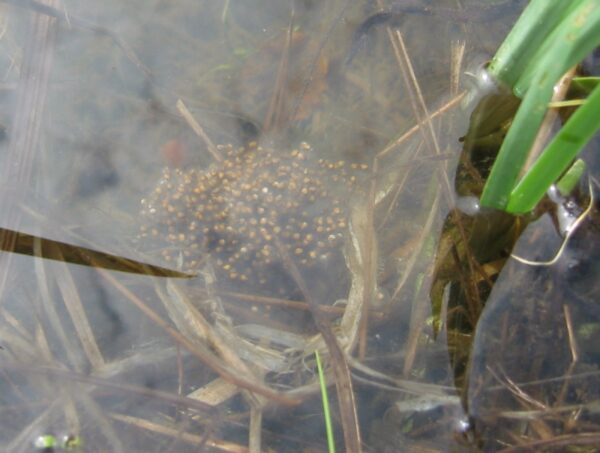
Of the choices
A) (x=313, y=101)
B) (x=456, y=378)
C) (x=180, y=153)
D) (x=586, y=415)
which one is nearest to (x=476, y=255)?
(x=456, y=378)

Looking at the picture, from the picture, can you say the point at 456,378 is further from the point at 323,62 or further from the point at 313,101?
the point at 323,62

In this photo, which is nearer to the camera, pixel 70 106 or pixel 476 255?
pixel 476 255

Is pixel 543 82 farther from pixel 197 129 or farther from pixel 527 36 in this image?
pixel 197 129

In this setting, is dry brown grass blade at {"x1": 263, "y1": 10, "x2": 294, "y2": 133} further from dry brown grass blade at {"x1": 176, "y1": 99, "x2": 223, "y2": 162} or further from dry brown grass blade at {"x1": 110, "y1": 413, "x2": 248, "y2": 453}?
dry brown grass blade at {"x1": 110, "y1": 413, "x2": 248, "y2": 453}

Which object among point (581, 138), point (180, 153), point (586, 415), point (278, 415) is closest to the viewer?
point (581, 138)

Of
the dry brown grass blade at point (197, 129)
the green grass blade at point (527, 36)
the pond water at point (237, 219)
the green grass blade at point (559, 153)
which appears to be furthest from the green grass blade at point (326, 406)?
the green grass blade at point (527, 36)

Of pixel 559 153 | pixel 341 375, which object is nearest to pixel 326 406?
pixel 341 375
